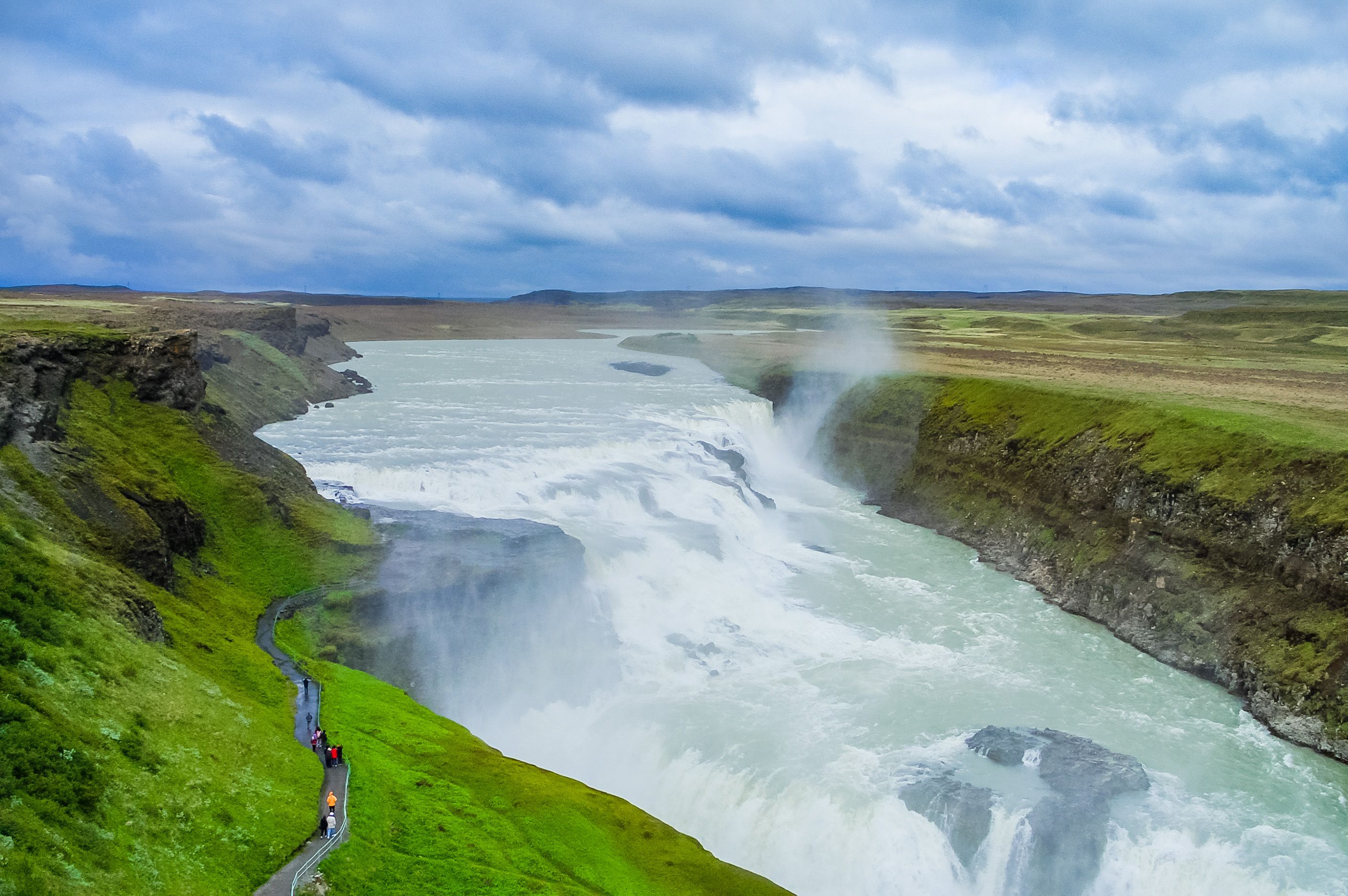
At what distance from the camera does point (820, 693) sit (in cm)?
2952

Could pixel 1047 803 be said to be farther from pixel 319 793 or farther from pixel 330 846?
pixel 319 793

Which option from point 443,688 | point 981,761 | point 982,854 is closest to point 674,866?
point 982,854

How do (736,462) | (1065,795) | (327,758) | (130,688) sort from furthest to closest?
(736,462) → (1065,795) → (327,758) → (130,688)

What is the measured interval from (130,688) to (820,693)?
19968 millimetres

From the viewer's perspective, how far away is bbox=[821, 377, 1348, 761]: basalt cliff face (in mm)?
28812

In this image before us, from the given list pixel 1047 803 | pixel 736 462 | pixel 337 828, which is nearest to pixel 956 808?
pixel 1047 803

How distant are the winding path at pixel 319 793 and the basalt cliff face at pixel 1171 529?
27187 millimetres

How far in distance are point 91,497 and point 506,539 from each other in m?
13.6

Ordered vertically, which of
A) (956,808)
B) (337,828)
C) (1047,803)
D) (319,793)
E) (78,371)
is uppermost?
(78,371)

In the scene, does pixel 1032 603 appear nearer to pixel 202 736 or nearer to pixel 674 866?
pixel 674 866

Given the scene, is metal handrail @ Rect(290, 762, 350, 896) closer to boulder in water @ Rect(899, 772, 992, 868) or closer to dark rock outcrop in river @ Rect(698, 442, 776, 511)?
boulder in water @ Rect(899, 772, 992, 868)

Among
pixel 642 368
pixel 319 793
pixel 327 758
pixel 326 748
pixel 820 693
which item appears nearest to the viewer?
pixel 319 793

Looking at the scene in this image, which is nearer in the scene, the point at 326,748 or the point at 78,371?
the point at 326,748

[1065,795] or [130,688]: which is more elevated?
[130,688]
